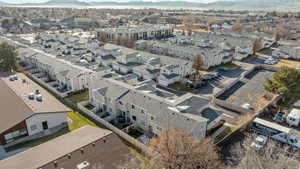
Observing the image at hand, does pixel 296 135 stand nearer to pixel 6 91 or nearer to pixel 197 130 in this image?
pixel 197 130

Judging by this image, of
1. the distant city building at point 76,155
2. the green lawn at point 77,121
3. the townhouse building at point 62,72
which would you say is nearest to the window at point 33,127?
the green lawn at point 77,121

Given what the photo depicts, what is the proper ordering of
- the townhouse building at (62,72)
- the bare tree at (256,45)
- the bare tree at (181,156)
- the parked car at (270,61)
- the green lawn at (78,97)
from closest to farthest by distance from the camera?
the bare tree at (181,156) < the green lawn at (78,97) < the townhouse building at (62,72) < the parked car at (270,61) < the bare tree at (256,45)

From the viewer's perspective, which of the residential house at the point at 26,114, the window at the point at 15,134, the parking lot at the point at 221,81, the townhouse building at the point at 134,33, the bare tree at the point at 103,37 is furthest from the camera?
the townhouse building at the point at 134,33

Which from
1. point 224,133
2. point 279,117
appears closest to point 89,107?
point 224,133

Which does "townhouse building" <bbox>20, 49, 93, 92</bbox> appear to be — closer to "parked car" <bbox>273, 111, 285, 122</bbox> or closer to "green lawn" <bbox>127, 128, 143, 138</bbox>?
"green lawn" <bbox>127, 128, 143, 138</bbox>

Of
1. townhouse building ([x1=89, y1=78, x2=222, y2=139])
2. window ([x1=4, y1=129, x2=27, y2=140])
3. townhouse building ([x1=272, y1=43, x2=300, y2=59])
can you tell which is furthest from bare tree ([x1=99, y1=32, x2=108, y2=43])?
window ([x1=4, y1=129, x2=27, y2=140])

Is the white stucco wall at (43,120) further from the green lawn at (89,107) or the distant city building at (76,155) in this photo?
the distant city building at (76,155)
